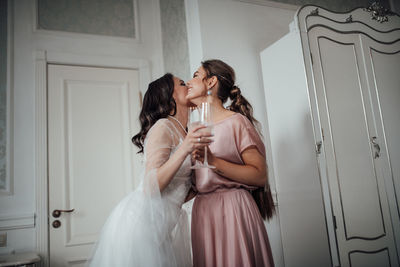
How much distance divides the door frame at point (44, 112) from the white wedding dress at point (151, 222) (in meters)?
1.42

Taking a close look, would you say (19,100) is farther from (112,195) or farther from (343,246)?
(343,246)

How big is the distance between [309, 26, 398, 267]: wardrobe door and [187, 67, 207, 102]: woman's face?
88 centimetres

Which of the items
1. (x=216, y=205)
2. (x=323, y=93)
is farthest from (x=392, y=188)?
(x=216, y=205)

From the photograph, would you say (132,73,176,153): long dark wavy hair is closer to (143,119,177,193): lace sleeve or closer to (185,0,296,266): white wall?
(143,119,177,193): lace sleeve

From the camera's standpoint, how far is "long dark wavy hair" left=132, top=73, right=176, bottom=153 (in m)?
1.67

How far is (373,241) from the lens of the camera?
2096 mm

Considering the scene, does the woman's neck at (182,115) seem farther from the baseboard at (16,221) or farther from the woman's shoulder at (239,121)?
the baseboard at (16,221)

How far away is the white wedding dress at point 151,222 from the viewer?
1.37m

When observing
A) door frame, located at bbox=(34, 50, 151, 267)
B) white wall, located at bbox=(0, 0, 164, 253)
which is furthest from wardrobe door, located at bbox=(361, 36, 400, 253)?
door frame, located at bbox=(34, 50, 151, 267)

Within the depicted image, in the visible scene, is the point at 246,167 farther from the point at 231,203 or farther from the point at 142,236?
the point at 142,236

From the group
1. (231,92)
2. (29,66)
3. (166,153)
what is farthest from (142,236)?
(29,66)

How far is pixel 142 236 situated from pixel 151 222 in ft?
0.22

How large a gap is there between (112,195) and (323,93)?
1989 mm

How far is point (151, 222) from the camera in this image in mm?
1417
